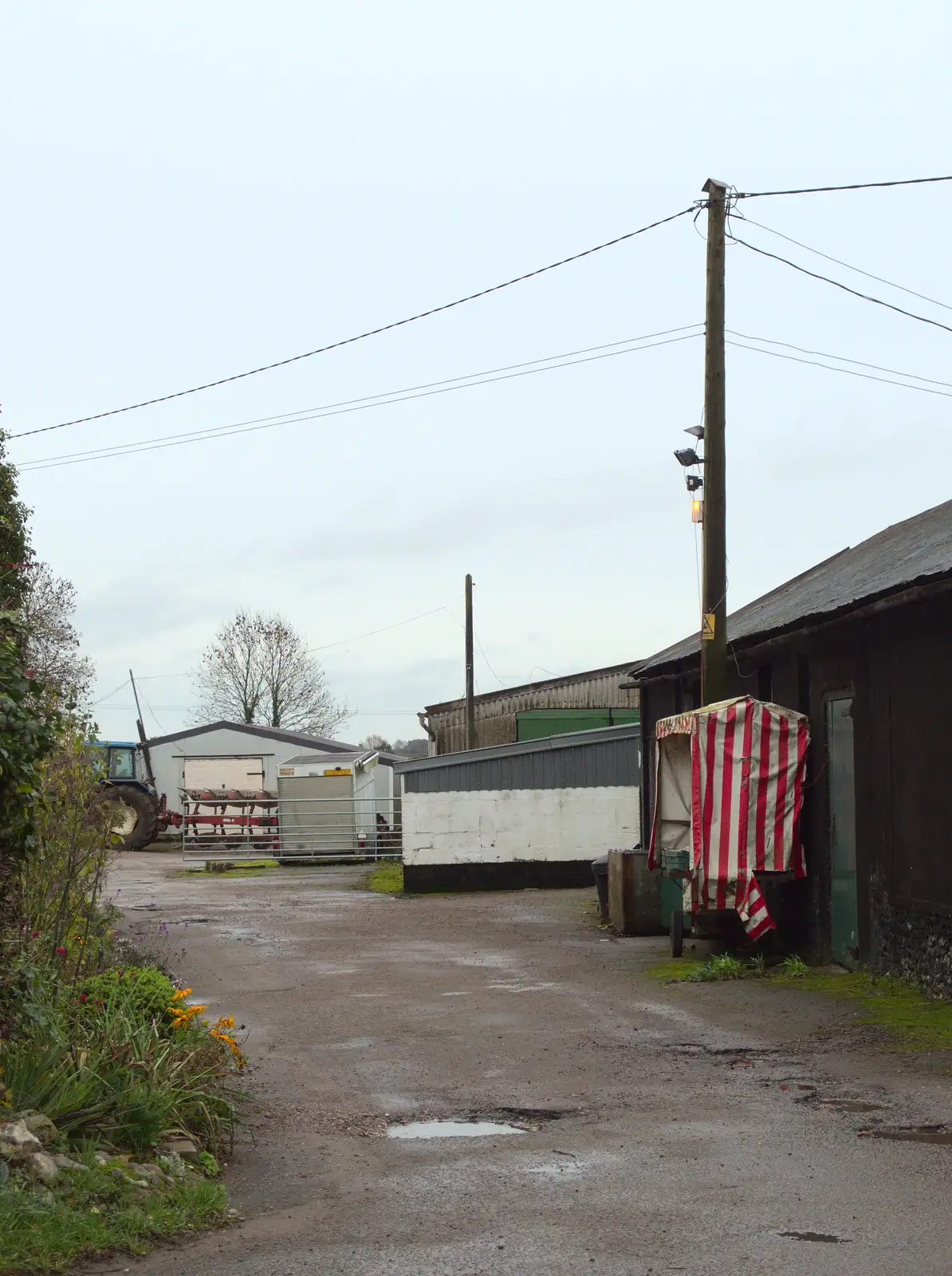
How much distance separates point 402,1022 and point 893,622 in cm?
533

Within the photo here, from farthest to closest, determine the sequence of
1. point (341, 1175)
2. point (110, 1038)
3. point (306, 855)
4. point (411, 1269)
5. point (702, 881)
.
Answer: point (306, 855), point (702, 881), point (110, 1038), point (341, 1175), point (411, 1269)

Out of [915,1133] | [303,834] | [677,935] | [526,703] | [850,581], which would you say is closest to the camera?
[915,1133]

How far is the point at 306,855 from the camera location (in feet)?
105

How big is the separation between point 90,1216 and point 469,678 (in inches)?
1385

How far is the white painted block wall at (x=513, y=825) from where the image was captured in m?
24.9

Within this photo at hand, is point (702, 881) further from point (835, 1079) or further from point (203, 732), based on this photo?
point (203, 732)

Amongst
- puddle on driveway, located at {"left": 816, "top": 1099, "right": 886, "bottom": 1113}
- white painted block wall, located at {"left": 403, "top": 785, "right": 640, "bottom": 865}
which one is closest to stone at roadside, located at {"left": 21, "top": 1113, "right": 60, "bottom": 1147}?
puddle on driveway, located at {"left": 816, "top": 1099, "right": 886, "bottom": 1113}

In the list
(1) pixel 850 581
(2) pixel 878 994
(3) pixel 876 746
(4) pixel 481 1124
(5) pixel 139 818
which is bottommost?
(4) pixel 481 1124

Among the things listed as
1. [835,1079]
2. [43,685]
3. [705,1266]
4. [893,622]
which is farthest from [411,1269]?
[893,622]

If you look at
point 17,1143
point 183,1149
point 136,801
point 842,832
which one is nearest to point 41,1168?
point 17,1143

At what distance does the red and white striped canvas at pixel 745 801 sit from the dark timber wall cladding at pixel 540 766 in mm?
11168

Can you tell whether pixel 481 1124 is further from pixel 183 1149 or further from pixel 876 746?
pixel 876 746

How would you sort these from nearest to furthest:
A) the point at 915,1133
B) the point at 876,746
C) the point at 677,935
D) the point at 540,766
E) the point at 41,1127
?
the point at 41,1127 < the point at 915,1133 < the point at 876,746 < the point at 677,935 < the point at 540,766

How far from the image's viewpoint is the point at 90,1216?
17.7ft
